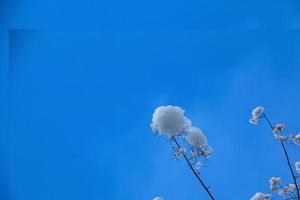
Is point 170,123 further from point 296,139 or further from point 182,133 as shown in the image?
point 296,139

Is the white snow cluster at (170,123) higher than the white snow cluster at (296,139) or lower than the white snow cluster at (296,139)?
higher

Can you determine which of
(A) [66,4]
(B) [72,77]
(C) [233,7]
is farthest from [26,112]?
(C) [233,7]

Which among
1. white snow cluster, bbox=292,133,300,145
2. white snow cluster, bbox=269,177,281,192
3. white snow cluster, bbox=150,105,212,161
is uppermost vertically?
white snow cluster, bbox=150,105,212,161

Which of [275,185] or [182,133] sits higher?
[182,133]

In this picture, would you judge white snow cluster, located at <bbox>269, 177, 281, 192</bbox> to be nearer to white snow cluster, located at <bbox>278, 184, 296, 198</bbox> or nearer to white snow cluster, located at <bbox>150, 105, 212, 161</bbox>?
white snow cluster, located at <bbox>278, 184, 296, 198</bbox>

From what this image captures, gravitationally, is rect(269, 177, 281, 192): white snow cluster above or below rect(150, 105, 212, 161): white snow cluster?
below

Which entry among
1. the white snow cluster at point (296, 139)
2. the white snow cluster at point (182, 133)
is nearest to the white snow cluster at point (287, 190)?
the white snow cluster at point (296, 139)

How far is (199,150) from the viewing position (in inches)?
48.9

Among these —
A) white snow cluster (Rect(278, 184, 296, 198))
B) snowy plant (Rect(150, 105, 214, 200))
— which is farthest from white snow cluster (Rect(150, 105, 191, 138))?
white snow cluster (Rect(278, 184, 296, 198))

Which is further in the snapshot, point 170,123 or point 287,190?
point 287,190

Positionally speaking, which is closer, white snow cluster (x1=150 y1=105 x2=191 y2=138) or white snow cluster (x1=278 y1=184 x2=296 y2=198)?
white snow cluster (x1=150 y1=105 x2=191 y2=138)

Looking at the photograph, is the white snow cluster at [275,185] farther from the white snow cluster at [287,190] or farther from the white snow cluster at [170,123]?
the white snow cluster at [170,123]

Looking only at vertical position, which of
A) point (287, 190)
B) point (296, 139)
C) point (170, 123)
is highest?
point (170, 123)

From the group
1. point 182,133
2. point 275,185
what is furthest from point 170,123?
point 275,185
